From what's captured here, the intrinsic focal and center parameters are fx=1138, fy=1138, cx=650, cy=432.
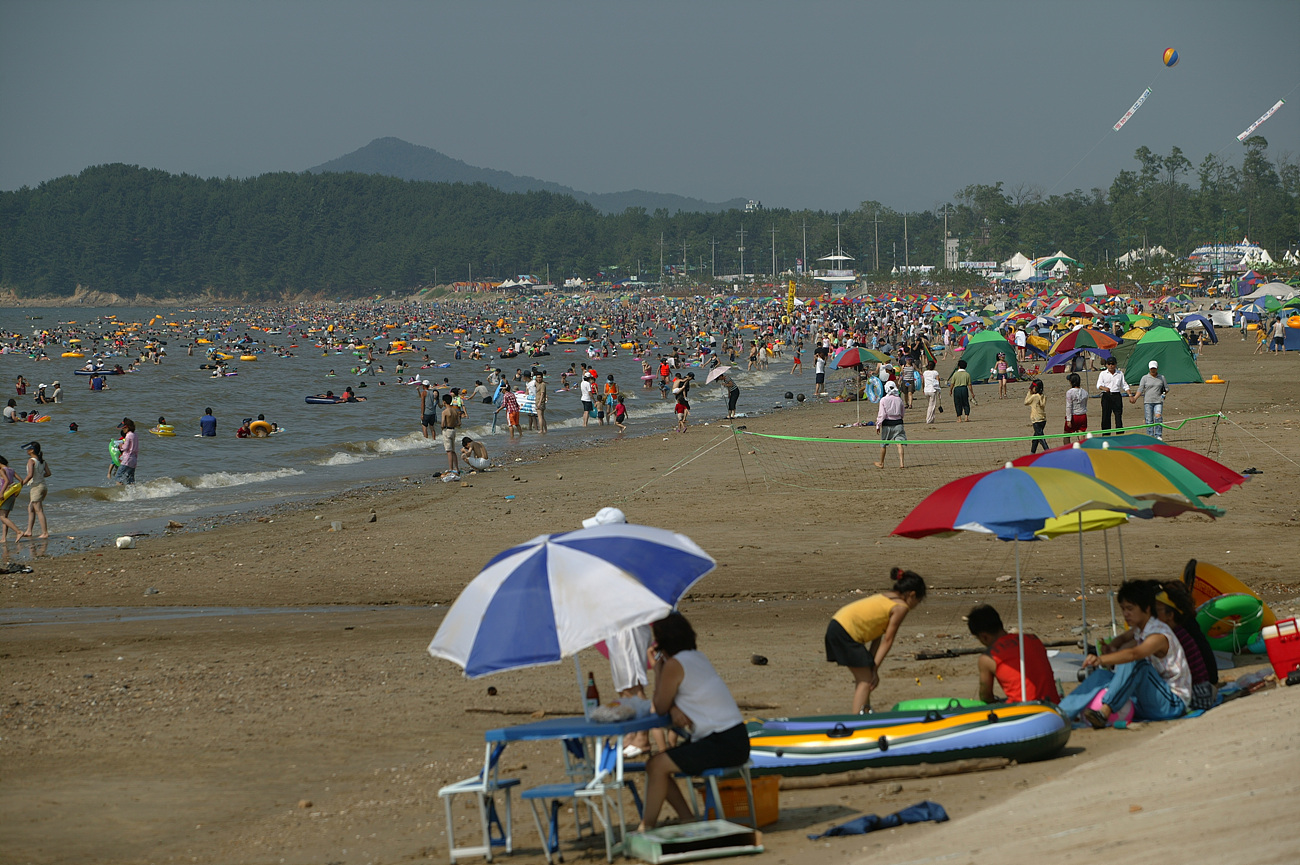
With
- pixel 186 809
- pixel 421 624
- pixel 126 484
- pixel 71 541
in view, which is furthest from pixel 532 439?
pixel 186 809

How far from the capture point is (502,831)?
5141 millimetres

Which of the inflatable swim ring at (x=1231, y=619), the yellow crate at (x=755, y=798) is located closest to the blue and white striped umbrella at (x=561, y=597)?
the yellow crate at (x=755, y=798)

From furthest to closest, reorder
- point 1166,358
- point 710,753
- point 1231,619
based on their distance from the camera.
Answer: point 1166,358 → point 1231,619 → point 710,753

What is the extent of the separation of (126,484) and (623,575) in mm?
18326

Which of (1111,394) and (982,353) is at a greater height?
(982,353)

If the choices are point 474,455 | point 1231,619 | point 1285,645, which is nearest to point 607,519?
point 1285,645

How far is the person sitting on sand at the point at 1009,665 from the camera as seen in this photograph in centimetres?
637

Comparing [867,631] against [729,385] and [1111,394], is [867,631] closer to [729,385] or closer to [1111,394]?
[1111,394]

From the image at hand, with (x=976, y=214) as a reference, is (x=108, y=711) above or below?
below

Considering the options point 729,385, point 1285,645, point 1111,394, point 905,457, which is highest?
point 1111,394

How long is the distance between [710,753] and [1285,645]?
365cm

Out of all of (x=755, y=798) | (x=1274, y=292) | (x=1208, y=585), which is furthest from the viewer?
(x=1274, y=292)

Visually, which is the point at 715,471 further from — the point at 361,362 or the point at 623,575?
the point at 361,362

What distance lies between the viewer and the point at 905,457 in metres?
18.4
